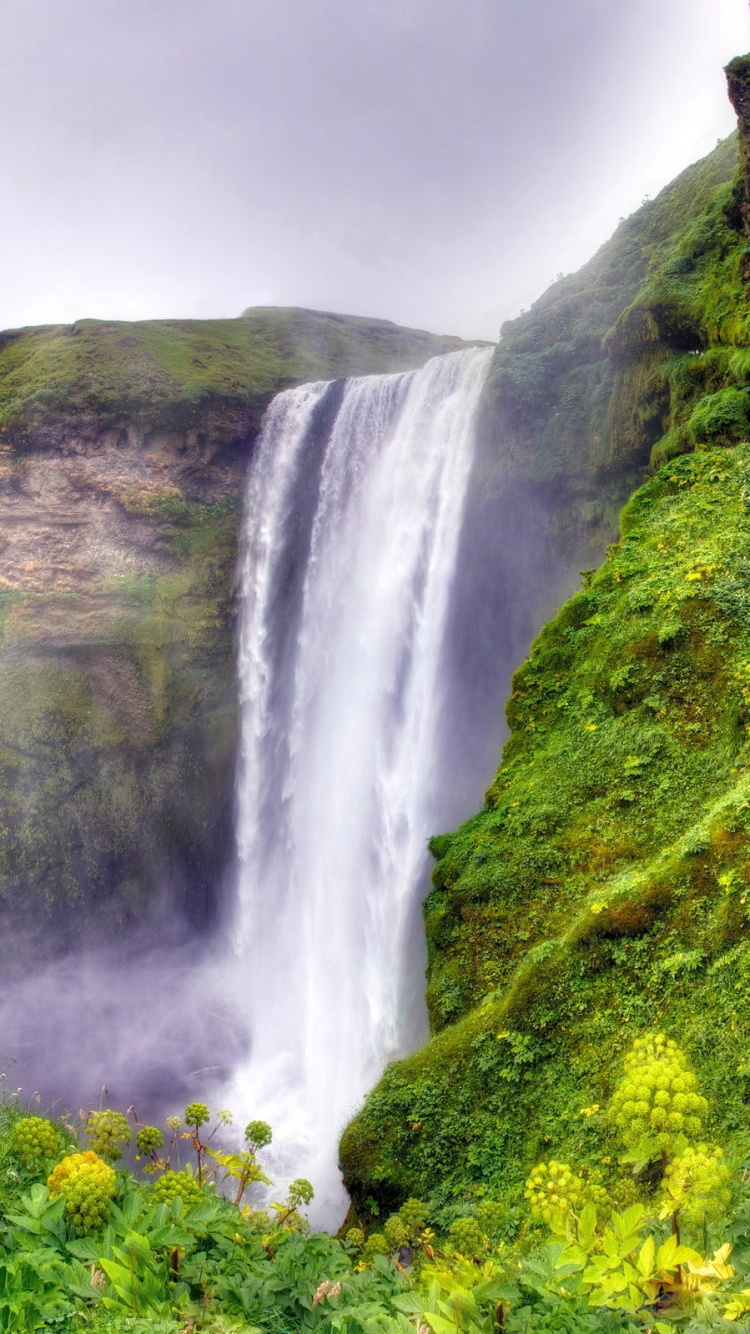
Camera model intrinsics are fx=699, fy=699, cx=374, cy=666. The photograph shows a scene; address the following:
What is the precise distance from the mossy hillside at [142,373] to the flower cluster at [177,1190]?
77.9 ft

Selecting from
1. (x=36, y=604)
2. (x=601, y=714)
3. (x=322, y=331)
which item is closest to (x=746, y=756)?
(x=601, y=714)

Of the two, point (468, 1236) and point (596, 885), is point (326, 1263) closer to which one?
point (468, 1236)

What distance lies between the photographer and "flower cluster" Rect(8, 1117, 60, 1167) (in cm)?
276

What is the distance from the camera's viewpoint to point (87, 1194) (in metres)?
2.40

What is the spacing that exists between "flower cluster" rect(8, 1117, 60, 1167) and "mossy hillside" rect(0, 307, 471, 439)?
76.8 feet

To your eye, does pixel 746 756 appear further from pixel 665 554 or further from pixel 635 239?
pixel 635 239

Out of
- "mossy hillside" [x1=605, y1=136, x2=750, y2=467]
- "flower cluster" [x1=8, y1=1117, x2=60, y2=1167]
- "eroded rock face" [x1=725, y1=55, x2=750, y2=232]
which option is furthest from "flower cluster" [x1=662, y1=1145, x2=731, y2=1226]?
"eroded rock face" [x1=725, y1=55, x2=750, y2=232]

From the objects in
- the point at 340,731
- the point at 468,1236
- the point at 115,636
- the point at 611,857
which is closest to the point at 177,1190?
the point at 468,1236

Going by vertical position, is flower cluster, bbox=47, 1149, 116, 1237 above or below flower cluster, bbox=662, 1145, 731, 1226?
above

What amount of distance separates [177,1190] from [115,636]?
2037 centimetres

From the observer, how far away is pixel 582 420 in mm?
15789

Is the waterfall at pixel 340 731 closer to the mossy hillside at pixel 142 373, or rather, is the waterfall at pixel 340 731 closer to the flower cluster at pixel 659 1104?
the mossy hillside at pixel 142 373

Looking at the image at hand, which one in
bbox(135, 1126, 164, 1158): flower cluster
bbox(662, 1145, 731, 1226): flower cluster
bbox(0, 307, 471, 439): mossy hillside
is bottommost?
bbox(662, 1145, 731, 1226): flower cluster

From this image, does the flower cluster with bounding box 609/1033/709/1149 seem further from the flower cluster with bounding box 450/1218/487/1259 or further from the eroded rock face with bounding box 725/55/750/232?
the eroded rock face with bounding box 725/55/750/232
